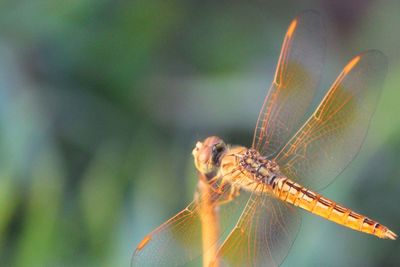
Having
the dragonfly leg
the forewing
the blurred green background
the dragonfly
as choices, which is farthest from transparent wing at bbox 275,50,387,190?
the blurred green background

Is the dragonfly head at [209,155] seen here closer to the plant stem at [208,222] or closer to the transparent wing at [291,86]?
the plant stem at [208,222]

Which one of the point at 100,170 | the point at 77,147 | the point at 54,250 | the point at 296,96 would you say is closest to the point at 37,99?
the point at 77,147

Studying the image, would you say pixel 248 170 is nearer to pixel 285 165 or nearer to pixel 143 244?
pixel 285 165

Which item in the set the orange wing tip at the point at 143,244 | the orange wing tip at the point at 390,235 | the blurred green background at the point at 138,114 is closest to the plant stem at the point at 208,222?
the orange wing tip at the point at 143,244

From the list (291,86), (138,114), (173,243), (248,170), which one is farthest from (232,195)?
(138,114)

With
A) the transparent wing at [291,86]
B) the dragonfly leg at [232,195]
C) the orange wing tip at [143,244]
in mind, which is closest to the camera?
the orange wing tip at [143,244]

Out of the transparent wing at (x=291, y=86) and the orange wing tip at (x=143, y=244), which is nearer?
the orange wing tip at (x=143, y=244)
